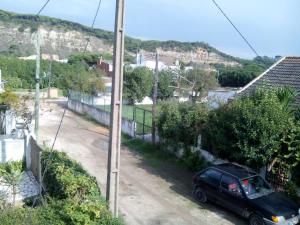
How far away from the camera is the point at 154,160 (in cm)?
2147

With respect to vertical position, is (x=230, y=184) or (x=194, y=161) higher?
(x=230, y=184)

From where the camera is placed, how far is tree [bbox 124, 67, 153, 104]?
52.2m

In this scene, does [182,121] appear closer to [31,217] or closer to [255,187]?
[255,187]

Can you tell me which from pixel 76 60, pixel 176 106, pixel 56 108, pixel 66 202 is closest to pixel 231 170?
pixel 66 202

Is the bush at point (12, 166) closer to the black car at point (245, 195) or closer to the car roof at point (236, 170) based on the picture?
the black car at point (245, 195)

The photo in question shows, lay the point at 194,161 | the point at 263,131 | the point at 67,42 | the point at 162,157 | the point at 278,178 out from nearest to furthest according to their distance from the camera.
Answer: the point at 263,131, the point at 278,178, the point at 194,161, the point at 162,157, the point at 67,42

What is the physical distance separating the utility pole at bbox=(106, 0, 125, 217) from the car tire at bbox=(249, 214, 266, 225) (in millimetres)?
4886

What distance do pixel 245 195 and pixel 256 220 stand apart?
0.86m

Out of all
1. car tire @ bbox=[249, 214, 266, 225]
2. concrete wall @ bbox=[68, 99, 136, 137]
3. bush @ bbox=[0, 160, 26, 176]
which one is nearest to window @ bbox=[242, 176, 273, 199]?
car tire @ bbox=[249, 214, 266, 225]

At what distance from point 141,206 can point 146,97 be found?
134 feet

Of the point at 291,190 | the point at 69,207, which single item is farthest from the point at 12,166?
the point at 291,190

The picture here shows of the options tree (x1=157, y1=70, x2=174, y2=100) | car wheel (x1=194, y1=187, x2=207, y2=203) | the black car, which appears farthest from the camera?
tree (x1=157, y1=70, x2=174, y2=100)

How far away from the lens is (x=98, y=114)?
35.4m

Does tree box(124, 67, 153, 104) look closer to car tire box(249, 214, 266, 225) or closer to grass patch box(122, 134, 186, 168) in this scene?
grass patch box(122, 134, 186, 168)
